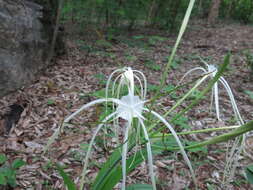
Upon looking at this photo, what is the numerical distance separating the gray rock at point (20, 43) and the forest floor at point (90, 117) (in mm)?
141

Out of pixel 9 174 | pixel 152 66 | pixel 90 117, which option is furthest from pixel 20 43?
pixel 152 66

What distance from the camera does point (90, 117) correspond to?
2170 mm

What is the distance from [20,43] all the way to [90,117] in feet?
4.23

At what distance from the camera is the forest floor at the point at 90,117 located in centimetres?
155

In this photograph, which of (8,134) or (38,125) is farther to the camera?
(38,125)

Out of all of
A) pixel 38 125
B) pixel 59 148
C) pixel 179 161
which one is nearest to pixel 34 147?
pixel 59 148

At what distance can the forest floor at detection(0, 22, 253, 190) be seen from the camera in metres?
1.55

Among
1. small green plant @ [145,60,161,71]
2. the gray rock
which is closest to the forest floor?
small green plant @ [145,60,161,71]

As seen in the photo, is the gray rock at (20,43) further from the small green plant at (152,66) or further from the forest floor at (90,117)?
the small green plant at (152,66)

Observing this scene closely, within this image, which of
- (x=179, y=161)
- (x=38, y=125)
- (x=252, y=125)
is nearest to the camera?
(x=252, y=125)

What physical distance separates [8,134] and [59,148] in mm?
458

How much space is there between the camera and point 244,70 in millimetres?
3697

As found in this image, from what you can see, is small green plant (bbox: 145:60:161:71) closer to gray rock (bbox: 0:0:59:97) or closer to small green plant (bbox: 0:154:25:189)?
gray rock (bbox: 0:0:59:97)

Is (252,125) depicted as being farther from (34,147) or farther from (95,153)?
(34,147)
